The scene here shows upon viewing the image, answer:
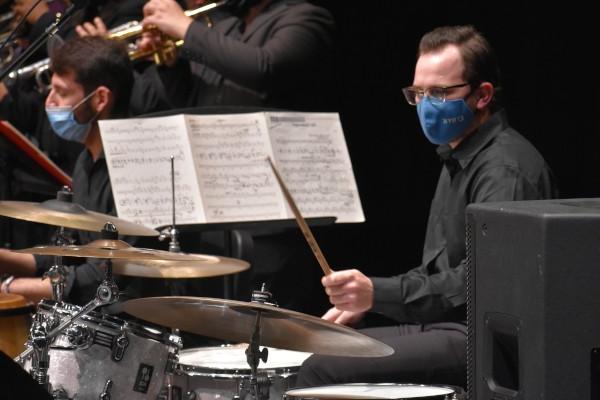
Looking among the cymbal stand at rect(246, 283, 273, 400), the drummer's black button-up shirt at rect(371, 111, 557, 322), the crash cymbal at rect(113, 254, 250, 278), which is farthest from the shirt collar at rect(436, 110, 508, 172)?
the cymbal stand at rect(246, 283, 273, 400)

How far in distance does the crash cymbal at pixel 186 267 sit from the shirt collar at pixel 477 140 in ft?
2.36

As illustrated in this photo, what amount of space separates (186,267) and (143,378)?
0.36 meters

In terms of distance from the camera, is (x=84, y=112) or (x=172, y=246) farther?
(x=84, y=112)

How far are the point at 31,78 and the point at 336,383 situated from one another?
3.55 meters

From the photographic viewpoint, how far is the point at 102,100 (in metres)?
4.83

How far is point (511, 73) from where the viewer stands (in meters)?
4.84

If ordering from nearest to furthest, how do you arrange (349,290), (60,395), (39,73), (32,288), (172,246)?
(349,290), (60,395), (172,246), (32,288), (39,73)

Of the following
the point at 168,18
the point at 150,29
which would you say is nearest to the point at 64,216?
the point at 168,18

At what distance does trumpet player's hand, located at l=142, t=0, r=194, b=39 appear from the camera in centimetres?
495

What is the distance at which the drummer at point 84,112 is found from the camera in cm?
458

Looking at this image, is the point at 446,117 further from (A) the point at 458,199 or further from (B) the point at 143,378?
(B) the point at 143,378

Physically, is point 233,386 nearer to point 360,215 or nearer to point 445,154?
point 445,154

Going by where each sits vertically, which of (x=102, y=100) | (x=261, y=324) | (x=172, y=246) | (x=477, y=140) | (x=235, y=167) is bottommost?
(x=261, y=324)

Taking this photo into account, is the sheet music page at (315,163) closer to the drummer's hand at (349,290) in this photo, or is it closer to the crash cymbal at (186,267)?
the crash cymbal at (186,267)
